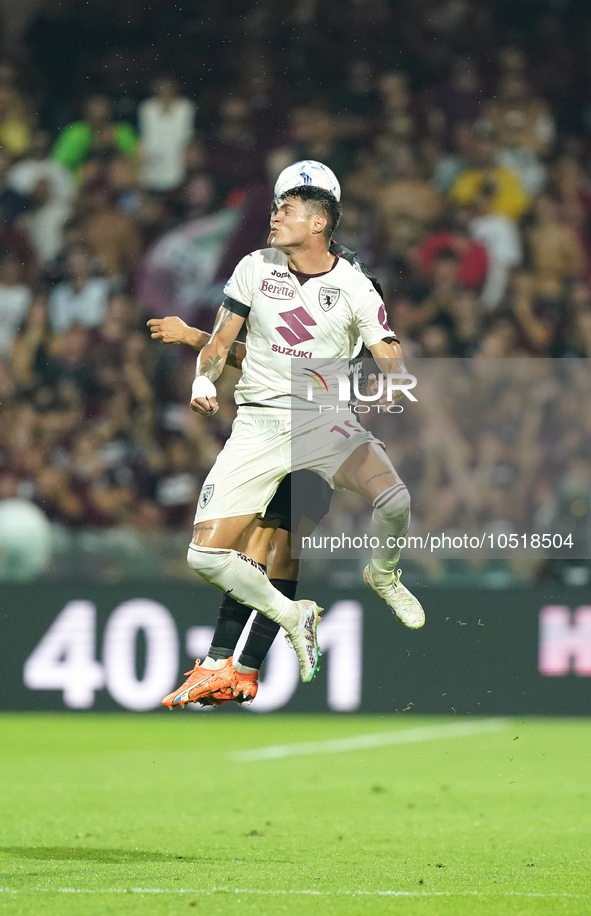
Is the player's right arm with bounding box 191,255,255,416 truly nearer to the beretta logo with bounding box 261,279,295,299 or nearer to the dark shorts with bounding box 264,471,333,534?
the beretta logo with bounding box 261,279,295,299

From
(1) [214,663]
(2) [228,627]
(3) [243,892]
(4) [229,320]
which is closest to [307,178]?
(4) [229,320]

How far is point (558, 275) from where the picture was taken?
14.3 m

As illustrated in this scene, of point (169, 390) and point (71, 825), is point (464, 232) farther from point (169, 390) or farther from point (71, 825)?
point (71, 825)

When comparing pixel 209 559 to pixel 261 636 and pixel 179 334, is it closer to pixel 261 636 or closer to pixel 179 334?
pixel 261 636

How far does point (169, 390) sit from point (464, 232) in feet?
11.2

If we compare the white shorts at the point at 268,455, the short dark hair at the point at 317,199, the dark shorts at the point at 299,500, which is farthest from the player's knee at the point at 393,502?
the short dark hair at the point at 317,199

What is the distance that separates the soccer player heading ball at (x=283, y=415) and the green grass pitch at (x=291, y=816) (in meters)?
1.12

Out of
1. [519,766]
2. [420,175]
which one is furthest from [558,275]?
[519,766]

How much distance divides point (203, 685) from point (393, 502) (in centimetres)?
131

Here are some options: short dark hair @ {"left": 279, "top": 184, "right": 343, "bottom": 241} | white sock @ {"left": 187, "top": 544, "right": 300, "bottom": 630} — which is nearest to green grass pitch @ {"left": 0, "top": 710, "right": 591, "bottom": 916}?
white sock @ {"left": 187, "top": 544, "right": 300, "bottom": 630}

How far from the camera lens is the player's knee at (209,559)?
24.1 ft

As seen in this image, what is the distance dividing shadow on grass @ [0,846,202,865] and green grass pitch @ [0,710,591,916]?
0.01m

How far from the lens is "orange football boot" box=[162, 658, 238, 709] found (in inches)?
287

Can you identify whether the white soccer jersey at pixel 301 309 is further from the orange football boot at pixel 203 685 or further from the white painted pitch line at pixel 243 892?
Answer: the white painted pitch line at pixel 243 892
